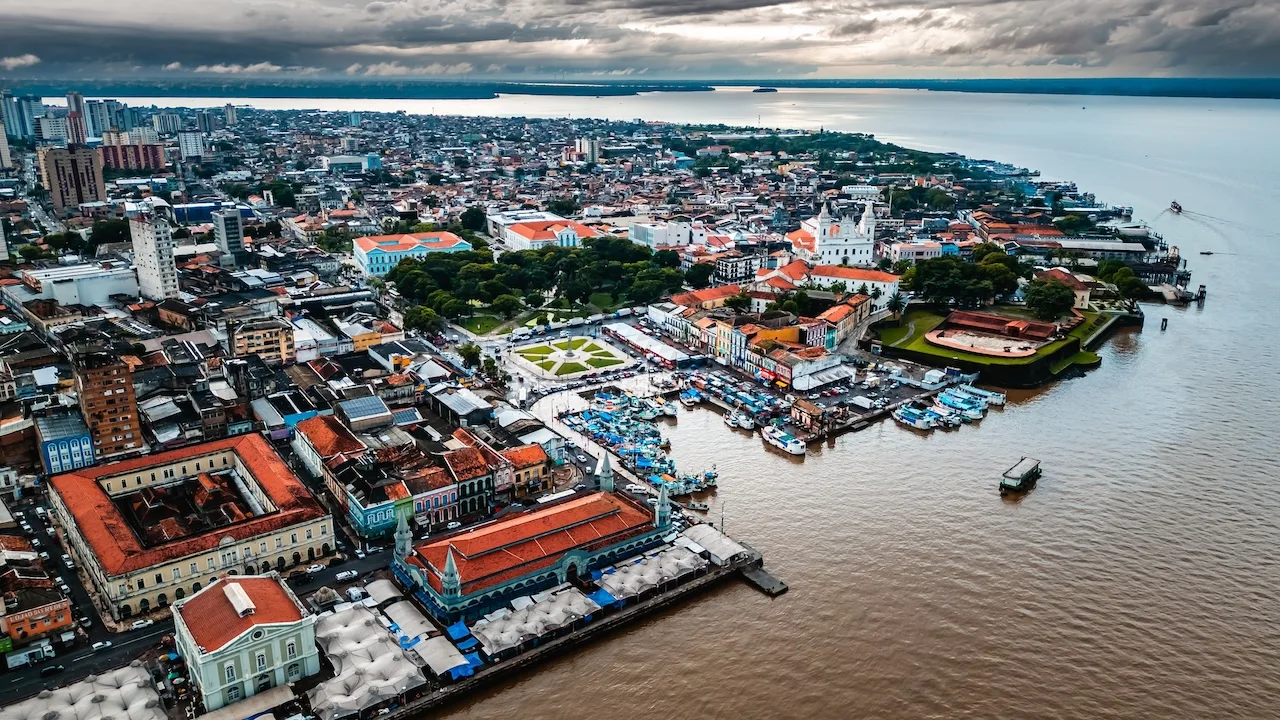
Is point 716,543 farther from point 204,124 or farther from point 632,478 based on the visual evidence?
point 204,124

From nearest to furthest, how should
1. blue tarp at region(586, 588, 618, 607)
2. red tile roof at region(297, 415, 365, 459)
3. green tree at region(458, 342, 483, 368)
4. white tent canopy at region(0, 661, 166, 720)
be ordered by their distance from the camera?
white tent canopy at region(0, 661, 166, 720) < blue tarp at region(586, 588, 618, 607) < red tile roof at region(297, 415, 365, 459) < green tree at region(458, 342, 483, 368)

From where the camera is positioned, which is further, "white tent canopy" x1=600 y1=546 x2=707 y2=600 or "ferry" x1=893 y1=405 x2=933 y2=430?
"ferry" x1=893 y1=405 x2=933 y2=430

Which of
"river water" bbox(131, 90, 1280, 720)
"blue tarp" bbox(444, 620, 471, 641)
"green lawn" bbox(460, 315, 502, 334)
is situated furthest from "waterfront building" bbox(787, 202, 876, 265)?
"blue tarp" bbox(444, 620, 471, 641)

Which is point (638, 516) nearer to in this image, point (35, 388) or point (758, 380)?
point (758, 380)

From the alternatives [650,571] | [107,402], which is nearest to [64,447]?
[107,402]

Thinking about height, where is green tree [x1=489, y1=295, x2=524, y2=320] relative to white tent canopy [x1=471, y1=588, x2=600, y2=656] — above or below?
above

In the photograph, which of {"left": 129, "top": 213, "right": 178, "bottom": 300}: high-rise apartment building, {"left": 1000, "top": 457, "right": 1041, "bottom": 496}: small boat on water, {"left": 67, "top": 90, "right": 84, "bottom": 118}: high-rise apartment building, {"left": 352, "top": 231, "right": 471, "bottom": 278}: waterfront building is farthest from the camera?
{"left": 67, "top": 90, "right": 84, "bottom": 118}: high-rise apartment building

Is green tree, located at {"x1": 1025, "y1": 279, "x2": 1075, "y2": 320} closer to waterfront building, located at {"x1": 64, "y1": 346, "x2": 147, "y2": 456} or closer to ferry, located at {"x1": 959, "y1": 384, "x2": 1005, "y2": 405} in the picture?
ferry, located at {"x1": 959, "y1": 384, "x2": 1005, "y2": 405}

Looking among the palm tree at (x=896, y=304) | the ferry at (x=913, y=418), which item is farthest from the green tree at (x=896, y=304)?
the ferry at (x=913, y=418)

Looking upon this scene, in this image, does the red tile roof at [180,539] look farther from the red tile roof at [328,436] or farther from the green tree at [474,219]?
the green tree at [474,219]
